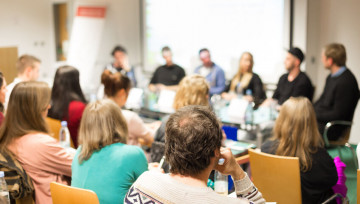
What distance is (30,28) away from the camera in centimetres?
871

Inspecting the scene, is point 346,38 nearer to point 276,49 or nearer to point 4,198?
point 276,49

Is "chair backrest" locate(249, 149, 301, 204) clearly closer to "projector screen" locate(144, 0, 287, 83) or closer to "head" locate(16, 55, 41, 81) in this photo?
"head" locate(16, 55, 41, 81)

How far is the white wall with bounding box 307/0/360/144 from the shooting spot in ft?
17.7

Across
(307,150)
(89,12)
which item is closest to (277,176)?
(307,150)

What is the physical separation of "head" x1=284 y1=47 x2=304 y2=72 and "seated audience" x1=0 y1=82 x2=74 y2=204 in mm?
3062

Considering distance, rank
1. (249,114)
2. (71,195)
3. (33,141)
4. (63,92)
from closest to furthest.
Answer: (71,195) < (33,141) < (63,92) < (249,114)

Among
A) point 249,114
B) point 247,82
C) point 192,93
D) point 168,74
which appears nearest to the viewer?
point 192,93

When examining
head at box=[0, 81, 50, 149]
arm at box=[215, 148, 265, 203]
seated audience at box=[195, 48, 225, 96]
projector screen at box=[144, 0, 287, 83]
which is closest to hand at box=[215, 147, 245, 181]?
arm at box=[215, 148, 265, 203]

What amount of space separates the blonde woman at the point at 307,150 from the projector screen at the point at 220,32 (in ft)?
11.2

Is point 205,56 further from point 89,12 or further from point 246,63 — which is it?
point 89,12

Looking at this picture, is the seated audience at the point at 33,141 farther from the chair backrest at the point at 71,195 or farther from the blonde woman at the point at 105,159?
the chair backrest at the point at 71,195

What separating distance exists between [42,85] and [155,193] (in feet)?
5.28

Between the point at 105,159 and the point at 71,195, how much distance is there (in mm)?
313

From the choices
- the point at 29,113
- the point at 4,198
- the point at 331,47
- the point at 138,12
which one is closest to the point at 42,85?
the point at 29,113
